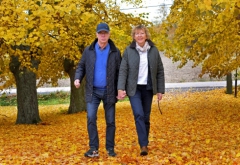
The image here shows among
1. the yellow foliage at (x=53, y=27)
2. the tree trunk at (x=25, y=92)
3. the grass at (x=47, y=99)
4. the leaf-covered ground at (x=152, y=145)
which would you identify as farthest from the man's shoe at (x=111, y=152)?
the grass at (x=47, y=99)

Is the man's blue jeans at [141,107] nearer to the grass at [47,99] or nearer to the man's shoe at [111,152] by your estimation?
the man's shoe at [111,152]

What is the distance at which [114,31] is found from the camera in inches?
341

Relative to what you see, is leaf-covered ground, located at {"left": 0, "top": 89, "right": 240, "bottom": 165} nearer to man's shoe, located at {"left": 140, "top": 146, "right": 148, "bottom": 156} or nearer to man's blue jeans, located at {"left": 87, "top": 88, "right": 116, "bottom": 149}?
man's shoe, located at {"left": 140, "top": 146, "right": 148, "bottom": 156}

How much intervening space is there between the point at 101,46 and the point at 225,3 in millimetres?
1663

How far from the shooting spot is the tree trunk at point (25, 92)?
11.9m

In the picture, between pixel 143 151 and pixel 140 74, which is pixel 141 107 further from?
pixel 143 151

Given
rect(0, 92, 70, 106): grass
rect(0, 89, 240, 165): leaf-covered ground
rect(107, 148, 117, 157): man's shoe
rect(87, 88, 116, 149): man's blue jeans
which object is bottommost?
rect(0, 92, 70, 106): grass

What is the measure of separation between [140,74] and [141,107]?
45 cm

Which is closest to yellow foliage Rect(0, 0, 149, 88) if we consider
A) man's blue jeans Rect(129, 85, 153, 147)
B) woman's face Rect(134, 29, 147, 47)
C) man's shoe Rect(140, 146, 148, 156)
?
woman's face Rect(134, 29, 147, 47)

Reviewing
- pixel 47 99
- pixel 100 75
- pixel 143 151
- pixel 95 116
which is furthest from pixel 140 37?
pixel 47 99

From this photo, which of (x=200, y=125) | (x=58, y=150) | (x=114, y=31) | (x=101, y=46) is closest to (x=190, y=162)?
(x=101, y=46)

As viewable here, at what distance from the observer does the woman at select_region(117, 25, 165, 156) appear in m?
5.20

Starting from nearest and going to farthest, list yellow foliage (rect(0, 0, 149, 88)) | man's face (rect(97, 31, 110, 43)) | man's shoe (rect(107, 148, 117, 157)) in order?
1. man's face (rect(97, 31, 110, 43))
2. man's shoe (rect(107, 148, 117, 157))
3. yellow foliage (rect(0, 0, 149, 88))

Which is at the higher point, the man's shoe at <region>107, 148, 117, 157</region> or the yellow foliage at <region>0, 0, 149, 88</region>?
the yellow foliage at <region>0, 0, 149, 88</region>
